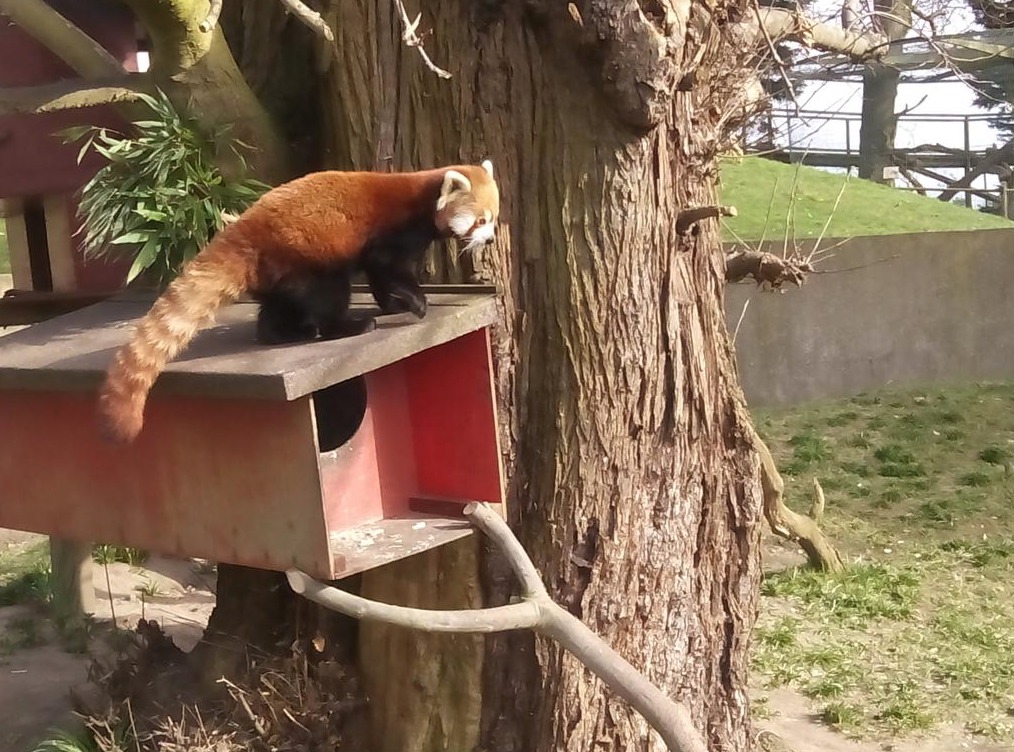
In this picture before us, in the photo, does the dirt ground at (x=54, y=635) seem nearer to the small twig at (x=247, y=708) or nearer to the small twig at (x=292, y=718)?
the small twig at (x=247, y=708)

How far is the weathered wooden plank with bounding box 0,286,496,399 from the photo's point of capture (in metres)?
2.13

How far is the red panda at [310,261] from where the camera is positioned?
7.21ft

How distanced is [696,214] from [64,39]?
173cm

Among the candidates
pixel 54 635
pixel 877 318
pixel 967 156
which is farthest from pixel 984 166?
pixel 54 635

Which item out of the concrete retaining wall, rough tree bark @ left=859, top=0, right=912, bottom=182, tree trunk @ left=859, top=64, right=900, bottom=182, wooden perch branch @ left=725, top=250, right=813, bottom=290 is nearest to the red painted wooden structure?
wooden perch branch @ left=725, top=250, right=813, bottom=290

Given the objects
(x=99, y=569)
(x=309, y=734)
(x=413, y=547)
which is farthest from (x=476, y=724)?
(x=99, y=569)

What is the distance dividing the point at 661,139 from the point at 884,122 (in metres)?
10.2

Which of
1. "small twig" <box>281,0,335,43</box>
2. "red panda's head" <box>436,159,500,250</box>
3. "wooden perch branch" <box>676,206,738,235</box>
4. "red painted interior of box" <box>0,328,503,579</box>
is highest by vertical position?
"small twig" <box>281,0,335,43</box>

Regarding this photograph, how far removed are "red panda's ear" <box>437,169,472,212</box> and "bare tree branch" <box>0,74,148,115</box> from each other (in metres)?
0.98

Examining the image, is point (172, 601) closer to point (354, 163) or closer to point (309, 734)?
point (309, 734)

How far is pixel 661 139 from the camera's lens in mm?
2955

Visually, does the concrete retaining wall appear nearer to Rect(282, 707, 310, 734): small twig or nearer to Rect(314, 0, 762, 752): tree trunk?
Rect(314, 0, 762, 752): tree trunk

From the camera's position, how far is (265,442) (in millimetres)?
2336

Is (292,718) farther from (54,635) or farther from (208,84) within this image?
(54,635)
